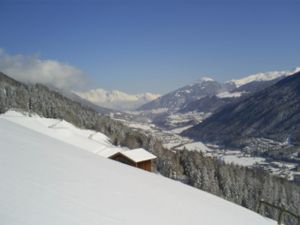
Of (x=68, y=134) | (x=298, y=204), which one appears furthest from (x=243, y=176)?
(x=68, y=134)

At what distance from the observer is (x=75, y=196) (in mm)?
9367

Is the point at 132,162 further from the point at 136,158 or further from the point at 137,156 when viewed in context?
the point at 137,156

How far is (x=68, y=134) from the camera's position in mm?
94250

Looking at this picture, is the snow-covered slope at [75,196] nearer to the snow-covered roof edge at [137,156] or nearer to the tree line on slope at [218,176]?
the snow-covered roof edge at [137,156]

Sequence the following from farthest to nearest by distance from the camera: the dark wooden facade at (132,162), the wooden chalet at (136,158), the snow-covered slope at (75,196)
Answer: the dark wooden facade at (132,162) → the wooden chalet at (136,158) → the snow-covered slope at (75,196)

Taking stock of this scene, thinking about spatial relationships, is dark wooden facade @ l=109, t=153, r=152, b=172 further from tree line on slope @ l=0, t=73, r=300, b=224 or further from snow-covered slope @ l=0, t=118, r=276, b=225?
snow-covered slope @ l=0, t=118, r=276, b=225

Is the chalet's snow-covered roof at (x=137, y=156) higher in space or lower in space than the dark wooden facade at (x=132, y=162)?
higher

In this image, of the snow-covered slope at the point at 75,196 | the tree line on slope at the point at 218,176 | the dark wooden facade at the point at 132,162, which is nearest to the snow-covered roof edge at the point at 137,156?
the dark wooden facade at the point at 132,162

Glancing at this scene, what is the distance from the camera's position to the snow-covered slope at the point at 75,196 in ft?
25.4

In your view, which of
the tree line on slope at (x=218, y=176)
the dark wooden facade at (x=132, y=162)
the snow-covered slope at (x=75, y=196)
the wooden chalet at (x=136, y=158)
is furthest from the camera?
the tree line on slope at (x=218, y=176)

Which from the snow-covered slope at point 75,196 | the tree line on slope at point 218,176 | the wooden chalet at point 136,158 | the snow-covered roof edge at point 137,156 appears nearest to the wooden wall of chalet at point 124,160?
the wooden chalet at point 136,158

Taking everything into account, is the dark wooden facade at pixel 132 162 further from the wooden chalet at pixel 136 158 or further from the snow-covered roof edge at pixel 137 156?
the snow-covered roof edge at pixel 137 156

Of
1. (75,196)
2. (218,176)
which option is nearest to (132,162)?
(218,176)

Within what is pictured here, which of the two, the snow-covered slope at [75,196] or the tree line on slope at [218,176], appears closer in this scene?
the snow-covered slope at [75,196]
